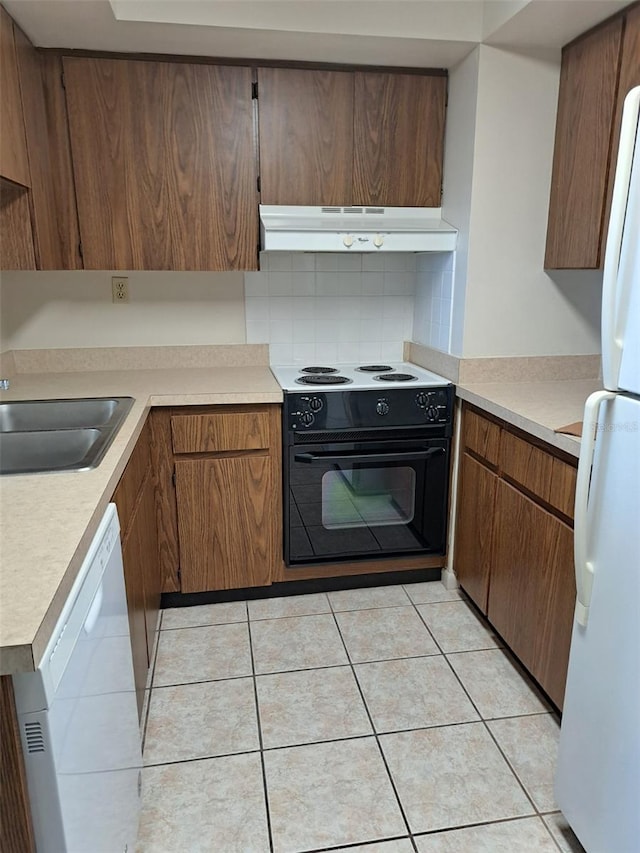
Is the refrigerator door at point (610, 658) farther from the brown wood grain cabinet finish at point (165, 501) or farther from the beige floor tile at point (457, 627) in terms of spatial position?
the brown wood grain cabinet finish at point (165, 501)

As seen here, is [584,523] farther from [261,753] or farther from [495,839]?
[261,753]

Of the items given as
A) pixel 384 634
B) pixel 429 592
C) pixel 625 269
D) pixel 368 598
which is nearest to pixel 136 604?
pixel 384 634

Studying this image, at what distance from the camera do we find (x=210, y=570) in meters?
2.50

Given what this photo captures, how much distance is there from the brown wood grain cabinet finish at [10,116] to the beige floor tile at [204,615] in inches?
66.9

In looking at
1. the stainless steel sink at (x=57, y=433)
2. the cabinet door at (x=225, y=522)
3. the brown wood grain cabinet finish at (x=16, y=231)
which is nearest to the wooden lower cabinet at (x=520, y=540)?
the cabinet door at (x=225, y=522)

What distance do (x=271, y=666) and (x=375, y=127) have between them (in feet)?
7.05

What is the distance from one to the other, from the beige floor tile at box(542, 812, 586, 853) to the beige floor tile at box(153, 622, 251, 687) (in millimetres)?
1036

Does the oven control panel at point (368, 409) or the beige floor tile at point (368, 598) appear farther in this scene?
the beige floor tile at point (368, 598)

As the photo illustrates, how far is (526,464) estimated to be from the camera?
1969 mm

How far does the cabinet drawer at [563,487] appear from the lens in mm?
1725

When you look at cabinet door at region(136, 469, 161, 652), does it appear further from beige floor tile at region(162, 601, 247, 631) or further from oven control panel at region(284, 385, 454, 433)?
oven control panel at region(284, 385, 454, 433)

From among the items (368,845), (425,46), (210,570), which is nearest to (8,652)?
(368,845)

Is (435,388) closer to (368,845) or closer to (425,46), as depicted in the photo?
(425,46)

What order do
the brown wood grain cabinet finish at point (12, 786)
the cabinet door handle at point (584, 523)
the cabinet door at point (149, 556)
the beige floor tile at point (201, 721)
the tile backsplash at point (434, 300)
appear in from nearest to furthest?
the brown wood grain cabinet finish at point (12, 786), the cabinet door handle at point (584, 523), the beige floor tile at point (201, 721), the cabinet door at point (149, 556), the tile backsplash at point (434, 300)
